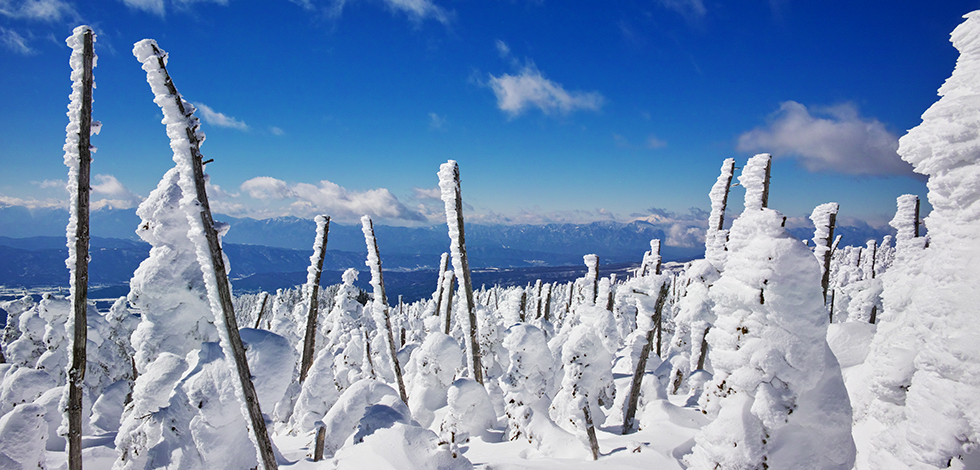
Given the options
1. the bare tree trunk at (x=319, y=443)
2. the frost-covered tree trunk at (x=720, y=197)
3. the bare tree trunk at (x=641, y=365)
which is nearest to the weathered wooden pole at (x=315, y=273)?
the bare tree trunk at (x=319, y=443)

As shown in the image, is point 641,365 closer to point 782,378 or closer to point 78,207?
point 782,378

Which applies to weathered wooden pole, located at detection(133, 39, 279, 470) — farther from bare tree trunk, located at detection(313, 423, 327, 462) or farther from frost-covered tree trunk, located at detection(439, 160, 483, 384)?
frost-covered tree trunk, located at detection(439, 160, 483, 384)

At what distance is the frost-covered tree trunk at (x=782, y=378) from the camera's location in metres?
3.76

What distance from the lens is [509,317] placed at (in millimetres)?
23531

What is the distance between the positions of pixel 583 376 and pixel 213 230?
733 centimetres

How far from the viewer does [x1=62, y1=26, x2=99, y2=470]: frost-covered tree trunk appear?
5.22 m

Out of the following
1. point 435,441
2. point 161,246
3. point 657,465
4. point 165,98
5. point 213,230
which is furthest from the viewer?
point 657,465

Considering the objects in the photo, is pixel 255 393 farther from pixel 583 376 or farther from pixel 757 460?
pixel 583 376

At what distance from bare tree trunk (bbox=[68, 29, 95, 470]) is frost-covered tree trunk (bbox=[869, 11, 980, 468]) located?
1005 cm

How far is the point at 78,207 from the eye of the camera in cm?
539

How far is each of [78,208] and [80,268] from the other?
88 cm

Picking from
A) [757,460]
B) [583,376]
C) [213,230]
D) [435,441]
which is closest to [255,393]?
[213,230]

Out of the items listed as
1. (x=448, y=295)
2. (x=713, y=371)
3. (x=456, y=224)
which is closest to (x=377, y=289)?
(x=456, y=224)

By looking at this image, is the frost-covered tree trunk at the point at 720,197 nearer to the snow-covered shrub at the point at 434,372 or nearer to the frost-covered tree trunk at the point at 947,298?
the frost-covered tree trunk at the point at 947,298
